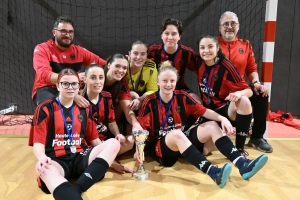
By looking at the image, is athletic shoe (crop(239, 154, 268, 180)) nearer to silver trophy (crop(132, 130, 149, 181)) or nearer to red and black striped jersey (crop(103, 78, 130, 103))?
silver trophy (crop(132, 130, 149, 181))

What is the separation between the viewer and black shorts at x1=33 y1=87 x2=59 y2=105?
225cm

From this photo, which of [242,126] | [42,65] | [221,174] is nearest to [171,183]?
[221,174]

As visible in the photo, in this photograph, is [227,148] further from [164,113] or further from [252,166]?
[164,113]

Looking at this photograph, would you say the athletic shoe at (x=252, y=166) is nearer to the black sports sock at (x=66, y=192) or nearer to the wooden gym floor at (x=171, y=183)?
the wooden gym floor at (x=171, y=183)

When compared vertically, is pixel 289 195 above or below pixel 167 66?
below

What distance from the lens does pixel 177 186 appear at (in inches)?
65.8

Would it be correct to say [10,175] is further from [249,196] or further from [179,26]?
[179,26]

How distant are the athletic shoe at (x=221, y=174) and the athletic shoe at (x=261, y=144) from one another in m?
0.84

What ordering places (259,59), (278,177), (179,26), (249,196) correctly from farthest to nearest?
(259,59), (179,26), (278,177), (249,196)

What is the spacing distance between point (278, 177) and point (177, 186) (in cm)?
67

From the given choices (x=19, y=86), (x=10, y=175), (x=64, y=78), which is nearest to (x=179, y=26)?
(x=64, y=78)

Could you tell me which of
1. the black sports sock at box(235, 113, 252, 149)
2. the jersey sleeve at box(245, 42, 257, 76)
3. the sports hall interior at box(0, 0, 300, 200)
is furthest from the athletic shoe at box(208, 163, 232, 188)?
the sports hall interior at box(0, 0, 300, 200)

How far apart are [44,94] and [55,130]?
765mm

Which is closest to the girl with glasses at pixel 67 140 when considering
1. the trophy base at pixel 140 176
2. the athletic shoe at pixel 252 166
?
the trophy base at pixel 140 176
